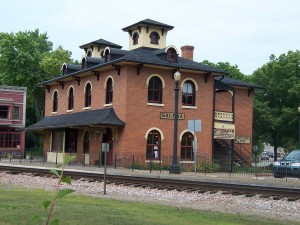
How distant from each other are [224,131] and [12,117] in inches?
1171

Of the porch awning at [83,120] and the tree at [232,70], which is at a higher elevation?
the tree at [232,70]

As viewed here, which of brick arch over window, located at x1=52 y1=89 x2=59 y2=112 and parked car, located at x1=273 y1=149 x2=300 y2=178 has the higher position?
brick arch over window, located at x1=52 y1=89 x2=59 y2=112

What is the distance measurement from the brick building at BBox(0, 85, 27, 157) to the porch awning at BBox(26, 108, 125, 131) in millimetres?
15878

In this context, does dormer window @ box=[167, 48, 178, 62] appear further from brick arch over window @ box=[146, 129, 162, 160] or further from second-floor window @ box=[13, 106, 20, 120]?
second-floor window @ box=[13, 106, 20, 120]

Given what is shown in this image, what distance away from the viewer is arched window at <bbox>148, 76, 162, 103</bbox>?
1287 inches

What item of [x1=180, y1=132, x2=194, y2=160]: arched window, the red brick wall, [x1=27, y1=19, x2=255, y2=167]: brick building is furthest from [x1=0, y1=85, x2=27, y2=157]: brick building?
[x1=180, y1=132, x2=194, y2=160]: arched window

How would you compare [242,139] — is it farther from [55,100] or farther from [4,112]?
[4,112]

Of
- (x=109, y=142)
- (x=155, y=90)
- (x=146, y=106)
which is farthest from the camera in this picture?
(x=109, y=142)

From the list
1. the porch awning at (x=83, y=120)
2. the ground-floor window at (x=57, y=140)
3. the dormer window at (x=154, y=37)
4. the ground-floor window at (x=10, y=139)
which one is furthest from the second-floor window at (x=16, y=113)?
the dormer window at (x=154, y=37)

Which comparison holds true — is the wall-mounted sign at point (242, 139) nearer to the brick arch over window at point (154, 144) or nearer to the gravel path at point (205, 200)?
the brick arch over window at point (154, 144)

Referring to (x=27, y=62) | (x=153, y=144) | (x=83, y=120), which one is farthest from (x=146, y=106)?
(x=27, y=62)

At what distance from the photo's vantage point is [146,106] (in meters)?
32.2

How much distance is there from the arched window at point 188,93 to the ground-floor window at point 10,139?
28.6 m

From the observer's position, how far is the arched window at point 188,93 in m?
34.0
